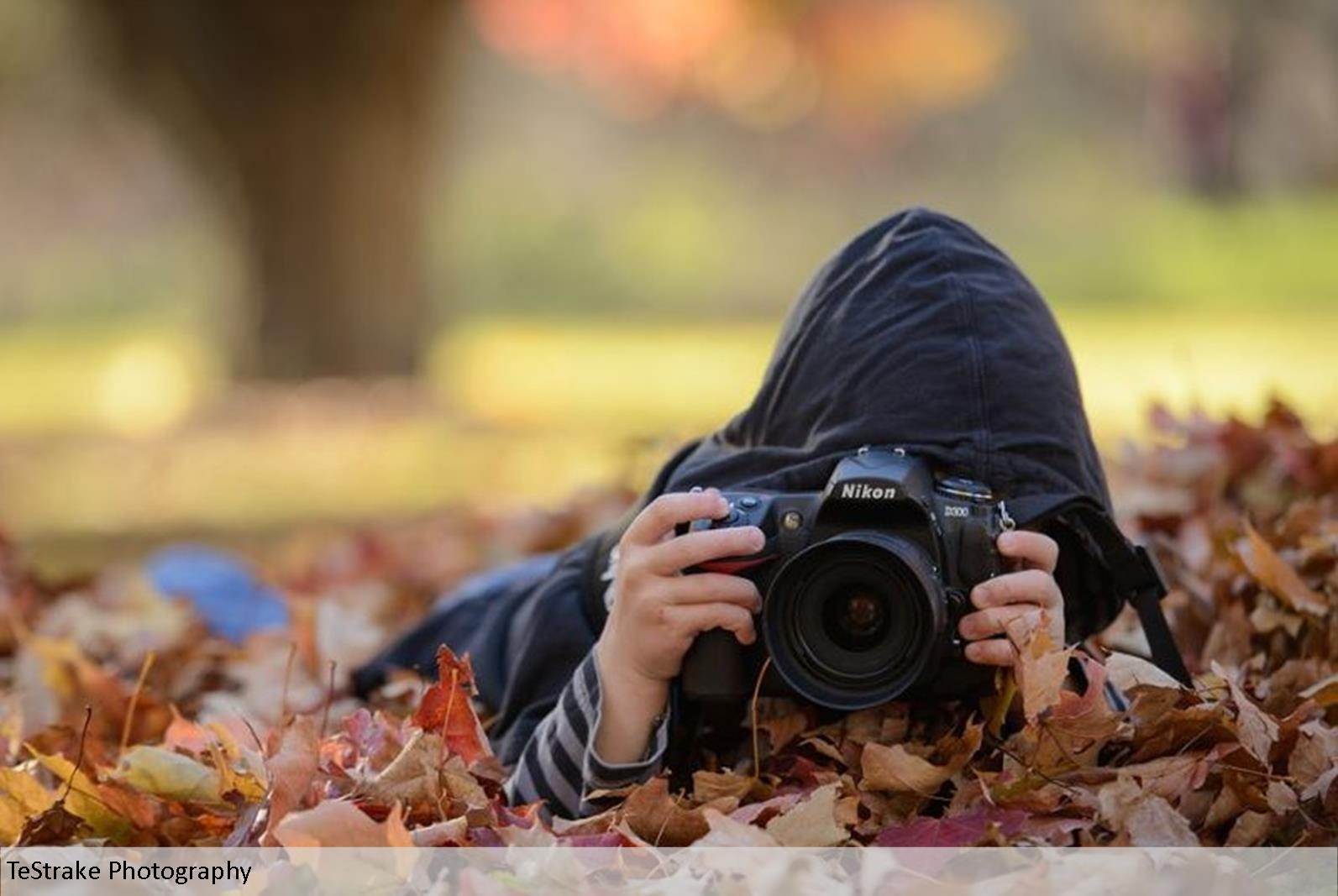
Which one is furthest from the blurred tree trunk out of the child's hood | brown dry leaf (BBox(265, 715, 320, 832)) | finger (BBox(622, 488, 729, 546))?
brown dry leaf (BBox(265, 715, 320, 832))

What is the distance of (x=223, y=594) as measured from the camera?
3.42 m

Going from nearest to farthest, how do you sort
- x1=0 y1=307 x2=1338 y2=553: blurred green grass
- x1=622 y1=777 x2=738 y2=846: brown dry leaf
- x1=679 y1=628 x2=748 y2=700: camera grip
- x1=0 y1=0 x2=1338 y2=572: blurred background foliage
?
x1=622 y1=777 x2=738 y2=846: brown dry leaf
x1=679 y1=628 x2=748 y2=700: camera grip
x1=0 y1=307 x2=1338 y2=553: blurred green grass
x1=0 y1=0 x2=1338 y2=572: blurred background foliage

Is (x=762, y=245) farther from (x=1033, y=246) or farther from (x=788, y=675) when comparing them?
(x=788, y=675)

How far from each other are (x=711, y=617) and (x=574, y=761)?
25 centimetres

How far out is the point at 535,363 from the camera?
43.2ft

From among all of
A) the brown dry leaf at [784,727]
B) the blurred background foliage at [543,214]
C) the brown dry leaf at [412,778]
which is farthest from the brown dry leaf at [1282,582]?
the blurred background foliage at [543,214]

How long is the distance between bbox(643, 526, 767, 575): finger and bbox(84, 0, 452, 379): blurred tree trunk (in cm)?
781

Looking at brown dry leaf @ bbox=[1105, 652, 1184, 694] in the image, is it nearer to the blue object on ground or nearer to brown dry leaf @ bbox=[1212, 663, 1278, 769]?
brown dry leaf @ bbox=[1212, 663, 1278, 769]

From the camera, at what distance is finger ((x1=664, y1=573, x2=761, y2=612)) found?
1.82 meters

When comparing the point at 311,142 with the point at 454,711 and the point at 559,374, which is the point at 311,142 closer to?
the point at 559,374

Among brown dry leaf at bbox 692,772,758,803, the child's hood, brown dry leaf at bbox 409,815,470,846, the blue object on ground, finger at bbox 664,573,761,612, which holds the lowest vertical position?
the blue object on ground

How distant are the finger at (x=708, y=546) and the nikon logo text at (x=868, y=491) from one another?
0.09m

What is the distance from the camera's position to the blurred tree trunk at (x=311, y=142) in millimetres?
9320

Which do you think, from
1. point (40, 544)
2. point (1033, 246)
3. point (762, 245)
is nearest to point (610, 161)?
point (762, 245)
